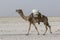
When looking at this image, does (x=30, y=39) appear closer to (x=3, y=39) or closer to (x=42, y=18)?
(x=3, y=39)

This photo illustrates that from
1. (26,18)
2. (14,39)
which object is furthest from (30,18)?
(14,39)

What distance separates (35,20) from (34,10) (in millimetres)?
699

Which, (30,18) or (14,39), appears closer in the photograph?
(14,39)

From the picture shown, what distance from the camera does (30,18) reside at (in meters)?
22.6

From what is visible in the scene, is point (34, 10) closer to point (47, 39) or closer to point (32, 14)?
point (32, 14)

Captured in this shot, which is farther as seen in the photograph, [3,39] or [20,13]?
[20,13]

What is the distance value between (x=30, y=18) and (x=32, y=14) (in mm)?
298

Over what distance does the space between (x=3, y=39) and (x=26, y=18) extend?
4036mm

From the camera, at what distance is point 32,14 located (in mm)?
22516

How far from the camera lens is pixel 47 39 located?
61.6ft

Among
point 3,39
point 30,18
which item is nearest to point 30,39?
point 3,39

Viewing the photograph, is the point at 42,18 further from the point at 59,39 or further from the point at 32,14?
the point at 59,39

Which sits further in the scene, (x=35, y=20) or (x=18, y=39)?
(x=35, y=20)

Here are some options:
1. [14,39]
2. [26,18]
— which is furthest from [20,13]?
[14,39]
